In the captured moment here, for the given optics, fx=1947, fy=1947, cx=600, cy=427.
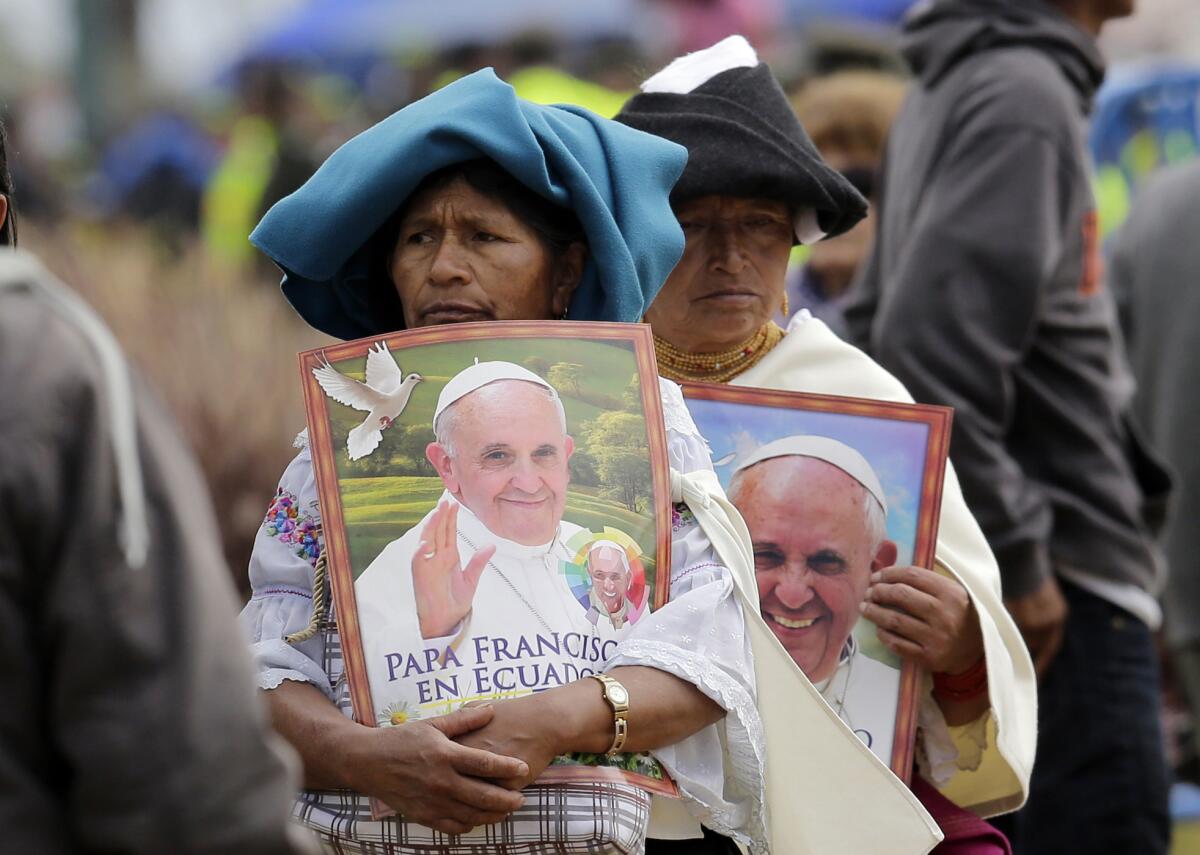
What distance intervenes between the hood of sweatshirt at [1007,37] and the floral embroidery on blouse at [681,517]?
2.08 metres

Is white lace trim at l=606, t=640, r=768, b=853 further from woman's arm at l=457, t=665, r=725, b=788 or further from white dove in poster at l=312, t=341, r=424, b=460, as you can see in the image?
white dove in poster at l=312, t=341, r=424, b=460

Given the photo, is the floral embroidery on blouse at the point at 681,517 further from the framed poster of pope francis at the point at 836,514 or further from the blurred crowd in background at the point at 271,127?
the blurred crowd in background at the point at 271,127

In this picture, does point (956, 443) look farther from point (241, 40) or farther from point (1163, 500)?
point (241, 40)

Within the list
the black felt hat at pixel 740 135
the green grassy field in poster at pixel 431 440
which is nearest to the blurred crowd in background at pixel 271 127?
the black felt hat at pixel 740 135

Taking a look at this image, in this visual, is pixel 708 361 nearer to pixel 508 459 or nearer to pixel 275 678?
pixel 508 459

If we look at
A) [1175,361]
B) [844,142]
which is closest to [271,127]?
[844,142]

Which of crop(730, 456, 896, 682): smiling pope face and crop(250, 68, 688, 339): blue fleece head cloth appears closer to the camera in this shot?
crop(250, 68, 688, 339): blue fleece head cloth

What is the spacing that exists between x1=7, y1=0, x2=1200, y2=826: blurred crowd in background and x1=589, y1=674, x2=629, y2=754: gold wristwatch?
5.23ft

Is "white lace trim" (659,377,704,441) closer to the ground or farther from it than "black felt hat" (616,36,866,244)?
closer to the ground

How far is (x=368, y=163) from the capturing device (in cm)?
262

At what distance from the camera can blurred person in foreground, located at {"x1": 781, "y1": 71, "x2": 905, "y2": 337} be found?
5.95 m

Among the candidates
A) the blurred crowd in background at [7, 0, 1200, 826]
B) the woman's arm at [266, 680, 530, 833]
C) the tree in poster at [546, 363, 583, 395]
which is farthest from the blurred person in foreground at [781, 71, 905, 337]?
the woman's arm at [266, 680, 530, 833]

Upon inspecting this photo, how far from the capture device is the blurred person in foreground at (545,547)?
2344 mm

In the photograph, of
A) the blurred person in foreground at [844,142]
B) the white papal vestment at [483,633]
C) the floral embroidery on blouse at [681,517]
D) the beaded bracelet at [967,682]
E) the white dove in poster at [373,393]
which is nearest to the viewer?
the white papal vestment at [483,633]
